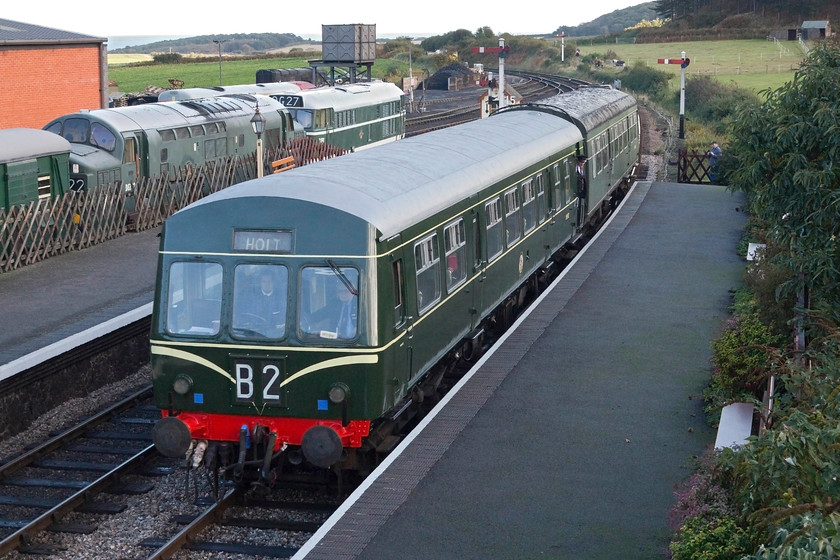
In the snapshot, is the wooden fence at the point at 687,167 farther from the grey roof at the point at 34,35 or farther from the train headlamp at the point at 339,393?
the train headlamp at the point at 339,393

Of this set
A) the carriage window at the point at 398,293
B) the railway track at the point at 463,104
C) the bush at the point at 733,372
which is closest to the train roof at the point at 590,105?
the bush at the point at 733,372

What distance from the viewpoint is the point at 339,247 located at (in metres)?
9.57

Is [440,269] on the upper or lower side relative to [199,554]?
upper

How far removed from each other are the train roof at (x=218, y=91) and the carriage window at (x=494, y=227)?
76.0ft

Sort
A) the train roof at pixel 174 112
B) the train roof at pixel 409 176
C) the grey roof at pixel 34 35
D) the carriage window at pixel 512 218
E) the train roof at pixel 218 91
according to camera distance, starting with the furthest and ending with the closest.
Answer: the train roof at pixel 218 91, the grey roof at pixel 34 35, the train roof at pixel 174 112, the carriage window at pixel 512 218, the train roof at pixel 409 176

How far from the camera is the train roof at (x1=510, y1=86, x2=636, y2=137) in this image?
73.3 ft

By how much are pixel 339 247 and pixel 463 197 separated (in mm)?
3538

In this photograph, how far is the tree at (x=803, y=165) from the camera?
10.4 meters

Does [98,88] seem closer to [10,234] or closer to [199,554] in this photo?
[10,234]

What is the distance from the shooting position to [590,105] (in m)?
25.3

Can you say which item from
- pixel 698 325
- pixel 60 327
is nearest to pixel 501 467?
pixel 698 325

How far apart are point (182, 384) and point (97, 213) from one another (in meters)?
13.9

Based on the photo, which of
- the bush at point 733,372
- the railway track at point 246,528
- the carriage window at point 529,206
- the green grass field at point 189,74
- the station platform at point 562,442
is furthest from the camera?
the green grass field at point 189,74

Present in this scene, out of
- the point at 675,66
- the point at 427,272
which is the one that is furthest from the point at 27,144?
the point at 675,66
